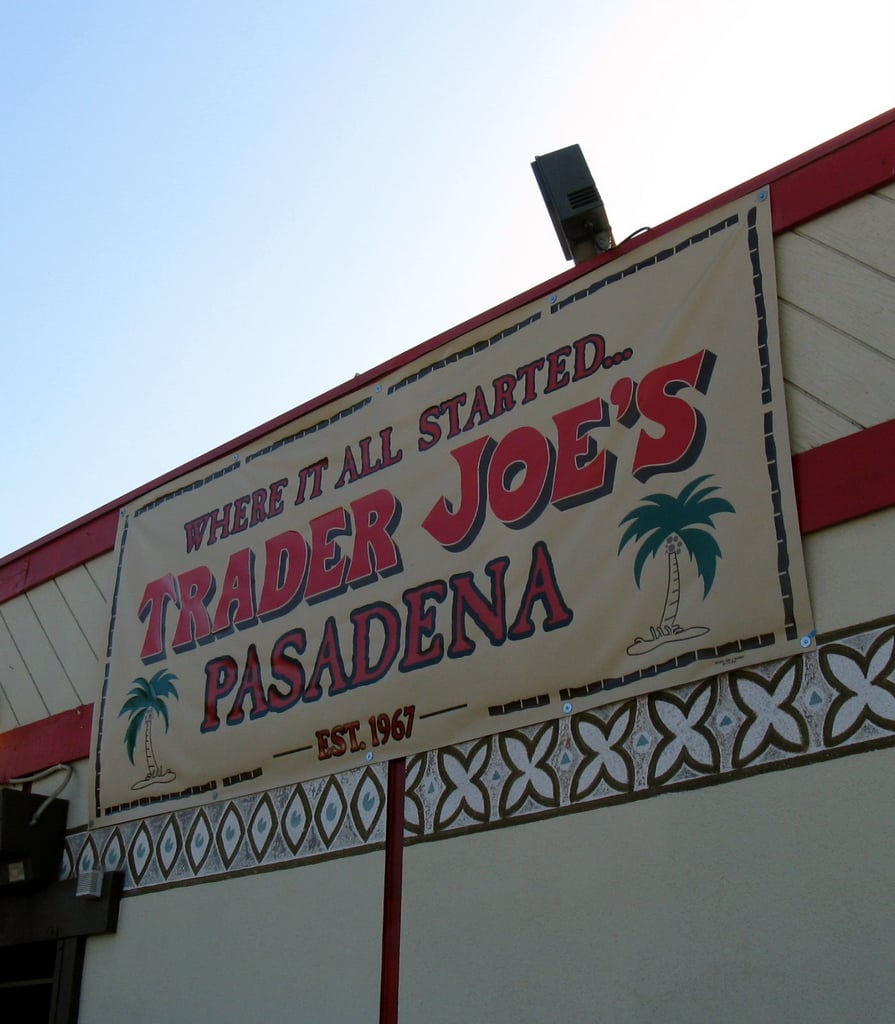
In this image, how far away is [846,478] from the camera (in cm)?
432

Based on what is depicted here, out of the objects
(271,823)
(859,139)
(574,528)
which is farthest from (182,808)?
(859,139)

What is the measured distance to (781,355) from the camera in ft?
15.3

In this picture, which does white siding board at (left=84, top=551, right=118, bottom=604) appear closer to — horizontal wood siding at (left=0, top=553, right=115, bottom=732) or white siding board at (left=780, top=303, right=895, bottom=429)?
horizontal wood siding at (left=0, top=553, right=115, bottom=732)

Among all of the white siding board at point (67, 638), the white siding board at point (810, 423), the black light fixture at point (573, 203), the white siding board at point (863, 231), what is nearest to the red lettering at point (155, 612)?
the white siding board at point (67, 638)

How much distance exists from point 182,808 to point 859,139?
4.34 metres

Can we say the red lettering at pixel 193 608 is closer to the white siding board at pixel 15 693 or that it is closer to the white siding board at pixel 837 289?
the white siding board at pixel 15 693

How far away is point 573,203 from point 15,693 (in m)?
4.46

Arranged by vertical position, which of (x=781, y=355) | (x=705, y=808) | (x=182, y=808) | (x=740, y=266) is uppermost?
(x=740, y=266)

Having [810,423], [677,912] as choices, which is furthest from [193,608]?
[810,423]

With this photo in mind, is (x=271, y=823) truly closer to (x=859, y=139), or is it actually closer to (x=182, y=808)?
(x=182, y=808)

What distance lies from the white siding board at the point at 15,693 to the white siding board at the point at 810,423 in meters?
4.67

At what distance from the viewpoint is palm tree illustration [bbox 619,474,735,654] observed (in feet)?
14.7

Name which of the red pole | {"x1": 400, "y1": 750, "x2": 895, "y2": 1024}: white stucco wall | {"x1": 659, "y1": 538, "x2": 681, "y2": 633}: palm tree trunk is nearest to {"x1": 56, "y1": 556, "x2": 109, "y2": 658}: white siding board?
the red pole

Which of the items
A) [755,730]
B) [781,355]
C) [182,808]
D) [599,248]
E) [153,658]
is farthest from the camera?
[153,658]
